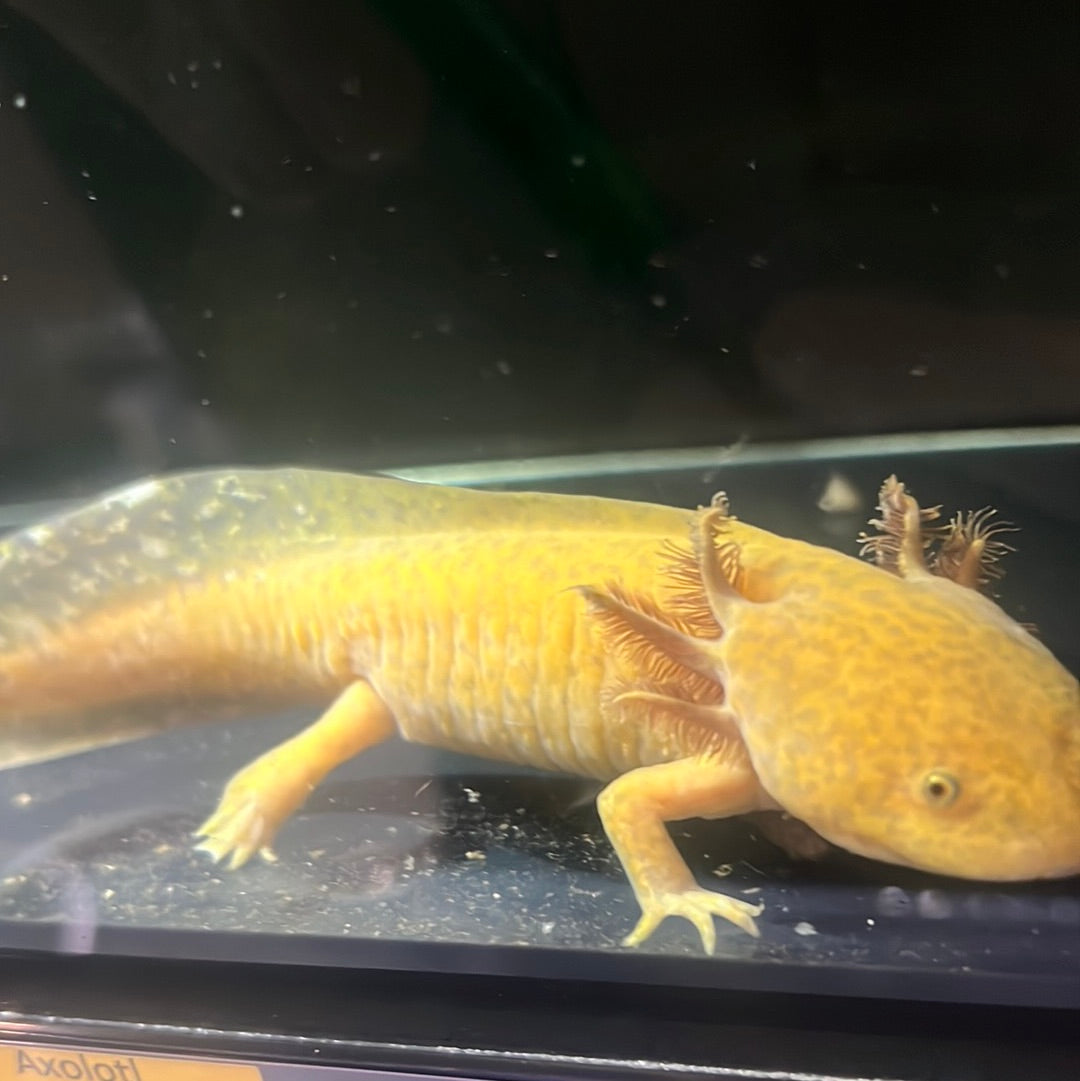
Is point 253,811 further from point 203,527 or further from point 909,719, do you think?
point 909,719

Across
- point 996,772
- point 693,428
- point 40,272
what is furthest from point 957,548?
point 40,272

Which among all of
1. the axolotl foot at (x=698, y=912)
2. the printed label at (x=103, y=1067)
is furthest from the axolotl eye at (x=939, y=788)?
the printed label at (x=103, y=1067)

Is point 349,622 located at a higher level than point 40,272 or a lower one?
lower

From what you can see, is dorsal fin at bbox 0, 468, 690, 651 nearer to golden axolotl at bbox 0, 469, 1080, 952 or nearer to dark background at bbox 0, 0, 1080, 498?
golden axolotl at bbox 0, 469, 1080, 952

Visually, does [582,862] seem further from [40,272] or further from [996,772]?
[40,272]

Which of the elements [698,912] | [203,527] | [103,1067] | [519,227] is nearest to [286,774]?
[103,1067]

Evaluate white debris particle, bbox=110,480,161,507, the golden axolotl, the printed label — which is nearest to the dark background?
white debris particle, bbox=110,480,161,507
